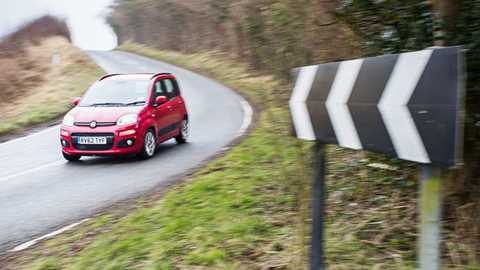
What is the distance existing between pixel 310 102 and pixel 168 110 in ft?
29.7

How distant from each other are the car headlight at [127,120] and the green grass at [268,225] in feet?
13.4

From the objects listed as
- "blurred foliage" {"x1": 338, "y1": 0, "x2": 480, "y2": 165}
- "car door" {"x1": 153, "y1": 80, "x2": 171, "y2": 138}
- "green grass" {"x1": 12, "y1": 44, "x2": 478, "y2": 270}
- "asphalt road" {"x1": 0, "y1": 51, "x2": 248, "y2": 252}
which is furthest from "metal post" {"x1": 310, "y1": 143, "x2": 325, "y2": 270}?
"car door" {"x1": 153, "y1": 80, "x2": 171, "y2": 138}

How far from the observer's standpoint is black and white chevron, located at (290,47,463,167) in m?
2.24

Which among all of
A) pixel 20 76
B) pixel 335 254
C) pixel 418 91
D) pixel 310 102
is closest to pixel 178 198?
pixel 335 254

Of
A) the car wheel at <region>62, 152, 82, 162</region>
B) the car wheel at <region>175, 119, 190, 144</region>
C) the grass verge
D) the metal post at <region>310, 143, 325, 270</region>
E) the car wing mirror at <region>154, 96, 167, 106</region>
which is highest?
the metal post at <region>310, 143, 325, 270</region>

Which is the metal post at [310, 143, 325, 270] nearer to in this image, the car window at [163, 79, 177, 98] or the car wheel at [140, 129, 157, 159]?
the car wheel at [140, 129, 157, 159]

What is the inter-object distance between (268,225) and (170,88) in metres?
8.15

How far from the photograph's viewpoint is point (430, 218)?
8.07ft

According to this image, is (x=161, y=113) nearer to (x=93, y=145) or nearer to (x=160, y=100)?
A: (x=160, y=100)

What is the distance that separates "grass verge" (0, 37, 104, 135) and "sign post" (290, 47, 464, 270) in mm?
14528

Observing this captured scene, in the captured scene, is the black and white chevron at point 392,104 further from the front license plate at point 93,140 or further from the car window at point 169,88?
the car window at point 169,88

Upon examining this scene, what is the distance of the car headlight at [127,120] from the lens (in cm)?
1062

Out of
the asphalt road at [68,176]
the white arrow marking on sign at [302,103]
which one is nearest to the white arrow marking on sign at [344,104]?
the white arrow marking on sign at [302,103]

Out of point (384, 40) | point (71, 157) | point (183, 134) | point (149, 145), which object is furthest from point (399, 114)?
point (183, 134)
